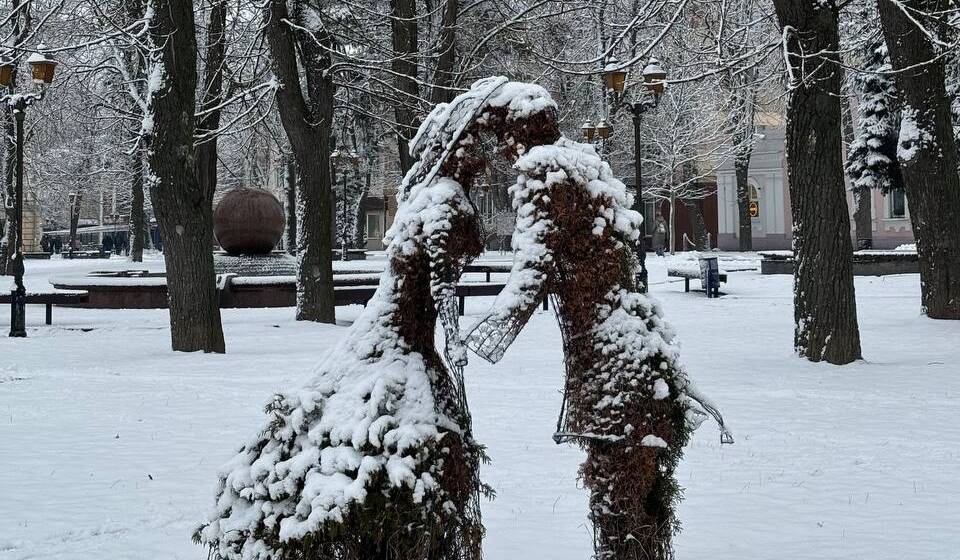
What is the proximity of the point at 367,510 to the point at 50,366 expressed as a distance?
32.2 feet

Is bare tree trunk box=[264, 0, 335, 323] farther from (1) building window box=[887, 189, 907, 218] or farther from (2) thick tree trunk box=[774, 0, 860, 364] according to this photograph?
(1) building window box=[887, 189, 907, 218]

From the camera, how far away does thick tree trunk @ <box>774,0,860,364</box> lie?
34.4ft

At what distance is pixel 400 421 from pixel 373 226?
6450 cm

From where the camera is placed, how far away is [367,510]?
125 inches

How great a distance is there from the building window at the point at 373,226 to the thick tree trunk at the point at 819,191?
185ft

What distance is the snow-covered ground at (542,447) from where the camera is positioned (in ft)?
16.8

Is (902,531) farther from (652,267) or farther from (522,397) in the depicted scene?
(652,267)

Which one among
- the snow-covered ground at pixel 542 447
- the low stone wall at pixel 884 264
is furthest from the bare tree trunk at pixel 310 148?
the low stone wall at pixel 884 264

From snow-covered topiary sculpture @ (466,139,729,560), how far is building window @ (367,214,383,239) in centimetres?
6308

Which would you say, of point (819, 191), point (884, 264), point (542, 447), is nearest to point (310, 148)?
point (819, 191)

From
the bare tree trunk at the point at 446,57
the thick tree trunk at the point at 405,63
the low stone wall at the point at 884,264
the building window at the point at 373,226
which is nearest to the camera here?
the bare tree trunk at the point at 446,57

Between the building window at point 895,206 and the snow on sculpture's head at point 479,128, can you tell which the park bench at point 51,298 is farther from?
the building window at point 895,206

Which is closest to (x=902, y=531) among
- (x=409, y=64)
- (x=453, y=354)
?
(x=453, y=354)

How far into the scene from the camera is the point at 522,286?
349 centimetres
